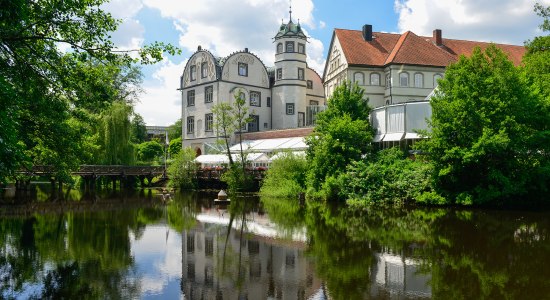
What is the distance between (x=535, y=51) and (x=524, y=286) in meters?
30.2

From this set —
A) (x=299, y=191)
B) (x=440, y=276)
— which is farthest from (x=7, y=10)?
(x=299, y=191)

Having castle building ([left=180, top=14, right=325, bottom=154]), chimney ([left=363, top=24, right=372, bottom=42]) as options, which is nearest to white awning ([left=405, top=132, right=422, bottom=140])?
chimney ([left=363, top=24, right=372, bottom=42])

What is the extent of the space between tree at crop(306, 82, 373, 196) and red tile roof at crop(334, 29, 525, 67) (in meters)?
11.2

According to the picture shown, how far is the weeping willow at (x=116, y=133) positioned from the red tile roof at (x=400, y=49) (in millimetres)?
22180

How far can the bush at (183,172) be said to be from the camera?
45062mm

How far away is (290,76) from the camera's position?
5334 cm

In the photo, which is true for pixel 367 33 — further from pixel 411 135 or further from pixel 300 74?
pixel 411 135

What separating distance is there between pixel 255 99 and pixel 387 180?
91.3ft

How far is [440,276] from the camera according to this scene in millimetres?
10969

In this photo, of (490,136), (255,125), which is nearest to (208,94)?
(255,125)

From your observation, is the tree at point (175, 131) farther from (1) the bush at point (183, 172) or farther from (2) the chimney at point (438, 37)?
(2) the chimney at point (438, 37)

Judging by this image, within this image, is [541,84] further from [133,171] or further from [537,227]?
[133,171]

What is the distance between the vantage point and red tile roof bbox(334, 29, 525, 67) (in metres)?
45.2

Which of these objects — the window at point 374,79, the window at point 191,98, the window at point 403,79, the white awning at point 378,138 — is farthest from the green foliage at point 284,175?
the window at point 191,98
